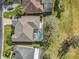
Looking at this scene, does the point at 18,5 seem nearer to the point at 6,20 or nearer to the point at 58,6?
the point at 6,20

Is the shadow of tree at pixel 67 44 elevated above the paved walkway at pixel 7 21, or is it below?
below

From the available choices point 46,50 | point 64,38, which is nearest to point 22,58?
point 46,50

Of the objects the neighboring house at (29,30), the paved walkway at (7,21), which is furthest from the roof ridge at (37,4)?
the paved walkway at (7,21)

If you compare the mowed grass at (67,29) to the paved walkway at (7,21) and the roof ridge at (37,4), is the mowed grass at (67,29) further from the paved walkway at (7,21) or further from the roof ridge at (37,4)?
the paved walkway at (7,21)

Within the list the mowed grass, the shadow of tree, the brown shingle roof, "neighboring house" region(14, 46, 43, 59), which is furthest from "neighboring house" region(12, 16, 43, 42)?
the shadow of tree

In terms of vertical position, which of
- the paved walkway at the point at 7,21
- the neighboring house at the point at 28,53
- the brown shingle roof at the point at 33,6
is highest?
the brown shingle roof at the point at 33,6
